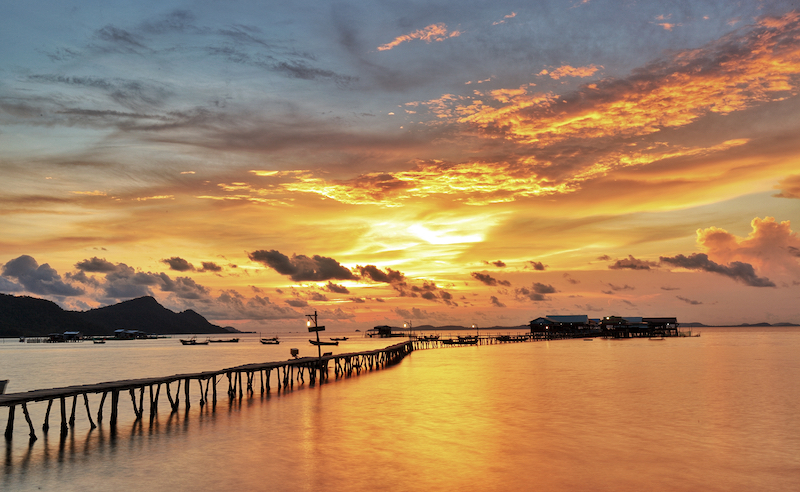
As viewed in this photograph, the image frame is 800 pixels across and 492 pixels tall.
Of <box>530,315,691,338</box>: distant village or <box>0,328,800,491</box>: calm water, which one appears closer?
<box>0,328,800,491</box>: calm water

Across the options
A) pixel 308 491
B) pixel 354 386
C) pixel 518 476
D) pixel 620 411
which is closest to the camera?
pixel 308 491

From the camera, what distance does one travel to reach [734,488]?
1527 cm

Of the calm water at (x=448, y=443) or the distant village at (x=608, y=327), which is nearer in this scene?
the calm water at (x=448, y=443)

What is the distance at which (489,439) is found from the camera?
856 inches

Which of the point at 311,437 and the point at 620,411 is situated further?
the point at 620,411

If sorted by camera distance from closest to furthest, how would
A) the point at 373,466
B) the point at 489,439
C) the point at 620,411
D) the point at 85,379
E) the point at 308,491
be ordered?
1. the point at 308,491
2. the point at 373,466
3. the point at 489,439
4. the point at 620,411
5. the point at 85,379

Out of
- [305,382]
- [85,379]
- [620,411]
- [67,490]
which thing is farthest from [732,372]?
[85,379]

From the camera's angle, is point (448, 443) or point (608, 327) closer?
point (448, 443)

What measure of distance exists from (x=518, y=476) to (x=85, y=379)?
48441mm

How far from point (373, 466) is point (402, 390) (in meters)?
21.8

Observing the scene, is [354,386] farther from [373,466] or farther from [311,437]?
[373,466]

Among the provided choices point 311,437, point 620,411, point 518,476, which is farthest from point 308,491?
point 620,411

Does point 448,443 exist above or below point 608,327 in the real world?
above

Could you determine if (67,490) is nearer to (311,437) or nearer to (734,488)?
(311,437)
